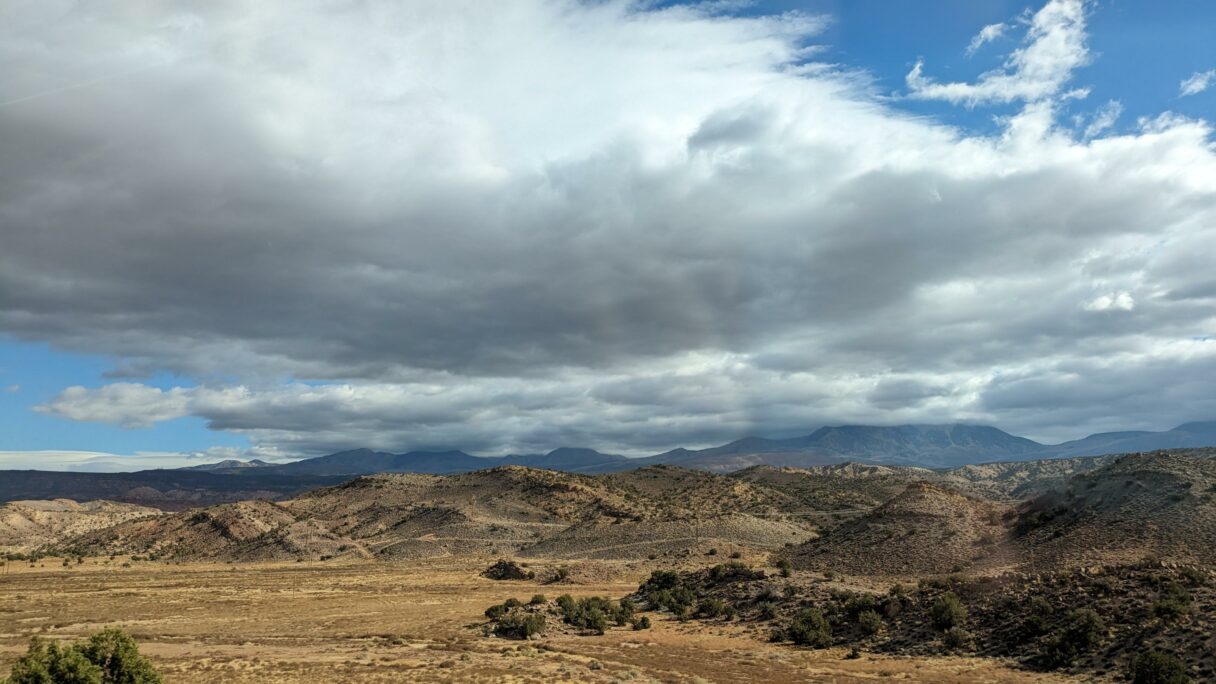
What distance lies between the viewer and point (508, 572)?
7938cm

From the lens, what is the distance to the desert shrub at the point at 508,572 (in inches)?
3071

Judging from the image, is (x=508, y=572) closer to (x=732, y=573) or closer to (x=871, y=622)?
(x=732, y=573)

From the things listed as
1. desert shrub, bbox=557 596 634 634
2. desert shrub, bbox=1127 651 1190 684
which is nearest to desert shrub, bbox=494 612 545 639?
desert shrub, bbox=557 596 634 634

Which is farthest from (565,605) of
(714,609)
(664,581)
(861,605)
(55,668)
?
(55,668)

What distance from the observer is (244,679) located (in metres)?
31.9

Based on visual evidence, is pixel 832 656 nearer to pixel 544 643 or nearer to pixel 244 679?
pixel 544 643

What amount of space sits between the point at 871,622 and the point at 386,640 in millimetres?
26804

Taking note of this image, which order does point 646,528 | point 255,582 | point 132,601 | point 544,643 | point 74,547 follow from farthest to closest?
point 74,547 → point 646,528 → point 255,582 → point 132,601 → point 544,643

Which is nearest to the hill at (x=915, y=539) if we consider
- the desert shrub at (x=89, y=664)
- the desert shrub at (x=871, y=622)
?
the desert shrub at (x=871, y=622)

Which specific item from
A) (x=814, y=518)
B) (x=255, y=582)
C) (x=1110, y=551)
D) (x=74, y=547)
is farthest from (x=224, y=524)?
(x=1110, y=551)

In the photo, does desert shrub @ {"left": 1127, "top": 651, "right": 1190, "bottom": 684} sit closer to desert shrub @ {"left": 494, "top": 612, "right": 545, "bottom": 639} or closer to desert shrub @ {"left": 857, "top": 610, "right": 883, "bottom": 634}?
desert shrub @ {"left": 857, "top": 610, "right": 883, "bottom": 634}

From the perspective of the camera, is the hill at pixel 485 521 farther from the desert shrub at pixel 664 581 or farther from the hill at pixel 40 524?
the desert shrub at pixel 664 581

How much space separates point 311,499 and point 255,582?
101 meters

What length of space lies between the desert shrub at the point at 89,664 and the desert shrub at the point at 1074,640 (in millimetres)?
34914
